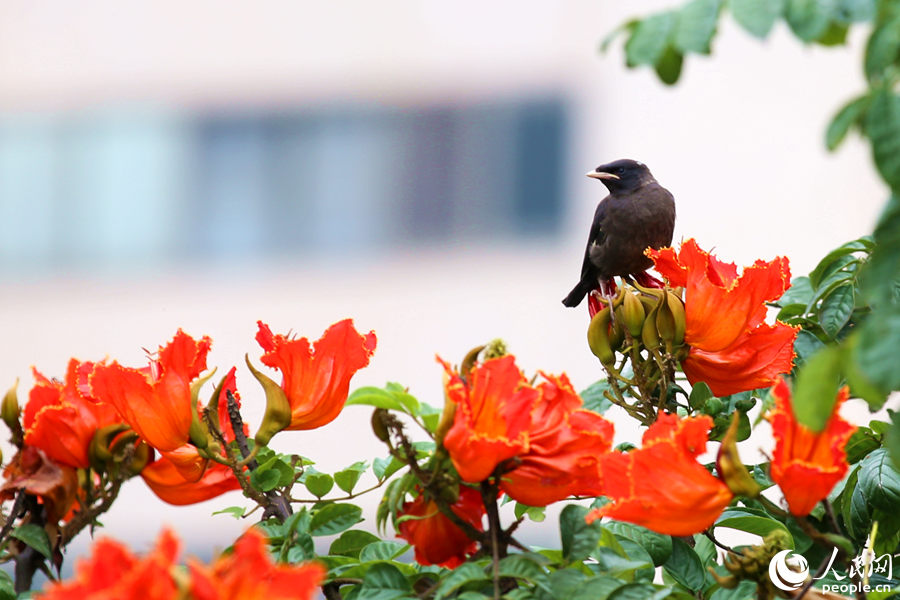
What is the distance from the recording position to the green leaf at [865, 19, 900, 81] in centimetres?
86

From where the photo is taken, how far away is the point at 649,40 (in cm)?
106

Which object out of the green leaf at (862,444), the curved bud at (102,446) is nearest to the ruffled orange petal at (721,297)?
the green leaf at (862,444)

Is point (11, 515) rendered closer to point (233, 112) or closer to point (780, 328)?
point (780, 328)

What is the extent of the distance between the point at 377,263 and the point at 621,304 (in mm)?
6753

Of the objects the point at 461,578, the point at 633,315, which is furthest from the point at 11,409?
the point at 633,315

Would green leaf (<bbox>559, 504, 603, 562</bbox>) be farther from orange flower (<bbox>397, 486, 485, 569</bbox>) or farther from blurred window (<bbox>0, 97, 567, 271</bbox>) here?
blurred window (<bbox>0, 97, 567, 271</bbox>)

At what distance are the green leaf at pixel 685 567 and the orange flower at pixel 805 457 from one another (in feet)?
0.88

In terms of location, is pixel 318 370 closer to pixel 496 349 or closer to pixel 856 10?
pixel 496 349

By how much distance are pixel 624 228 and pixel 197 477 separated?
1.09 m

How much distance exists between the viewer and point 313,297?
26.0ft

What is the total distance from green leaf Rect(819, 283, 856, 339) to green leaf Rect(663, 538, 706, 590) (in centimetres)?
39

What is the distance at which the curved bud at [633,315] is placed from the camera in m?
1.34

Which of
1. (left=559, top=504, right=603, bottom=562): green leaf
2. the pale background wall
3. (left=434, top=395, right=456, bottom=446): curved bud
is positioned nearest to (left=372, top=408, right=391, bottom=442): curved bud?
(left=434, top=395, right=456, bottom=446): curved bud

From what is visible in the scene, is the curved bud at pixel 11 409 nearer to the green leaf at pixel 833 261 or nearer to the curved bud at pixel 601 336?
the curved bud at pixel 601 336
